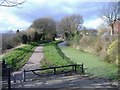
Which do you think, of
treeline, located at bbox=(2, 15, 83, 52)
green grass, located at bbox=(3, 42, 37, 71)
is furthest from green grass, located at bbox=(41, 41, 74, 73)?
treeline, located at bbox=(2, 15, 83, 52)

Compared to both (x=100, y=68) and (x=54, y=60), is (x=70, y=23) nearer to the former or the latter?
(x=54, y=60)

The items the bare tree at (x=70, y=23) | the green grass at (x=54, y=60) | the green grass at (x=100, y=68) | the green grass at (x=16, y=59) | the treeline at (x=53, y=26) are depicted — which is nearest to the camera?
the green grass at (x=100, y=68)

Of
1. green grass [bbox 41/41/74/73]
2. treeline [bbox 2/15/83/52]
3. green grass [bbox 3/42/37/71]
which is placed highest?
treeline [bbox 2/15/83/52]

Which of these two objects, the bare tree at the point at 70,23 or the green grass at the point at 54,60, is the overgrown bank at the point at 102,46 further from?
the bare tree at the point at 70,23

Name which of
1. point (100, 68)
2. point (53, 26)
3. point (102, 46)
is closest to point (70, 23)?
point (53, 26)

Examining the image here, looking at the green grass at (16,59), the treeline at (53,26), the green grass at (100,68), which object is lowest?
the green grass at (100,68)

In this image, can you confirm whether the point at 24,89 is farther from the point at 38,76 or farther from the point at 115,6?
the point at 115,6

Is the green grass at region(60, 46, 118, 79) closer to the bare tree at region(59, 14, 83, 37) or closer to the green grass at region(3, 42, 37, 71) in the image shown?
the green grass at region(3, 42, 37, 71)

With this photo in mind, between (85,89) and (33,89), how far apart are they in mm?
2177

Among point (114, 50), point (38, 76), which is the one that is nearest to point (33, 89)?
point (38, 76)

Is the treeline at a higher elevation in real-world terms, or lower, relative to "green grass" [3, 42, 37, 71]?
higher

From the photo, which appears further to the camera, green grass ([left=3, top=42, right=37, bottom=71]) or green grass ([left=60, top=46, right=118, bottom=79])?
green grass ([left=3, top=42, right=37, bottom=71])

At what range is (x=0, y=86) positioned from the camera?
1198cm

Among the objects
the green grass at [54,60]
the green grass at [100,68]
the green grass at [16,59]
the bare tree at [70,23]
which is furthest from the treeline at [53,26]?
the green grass at [100,68]
